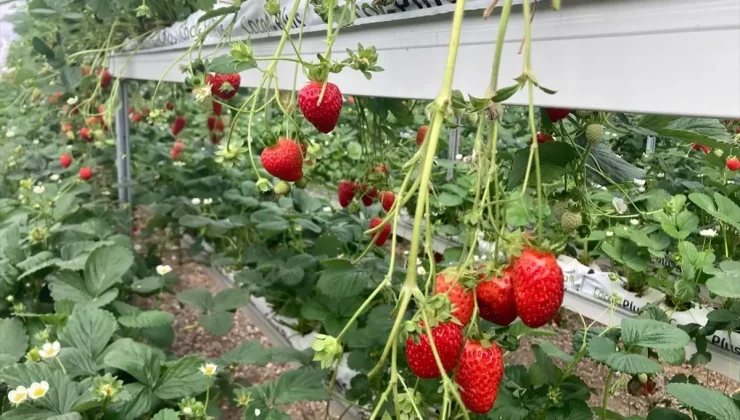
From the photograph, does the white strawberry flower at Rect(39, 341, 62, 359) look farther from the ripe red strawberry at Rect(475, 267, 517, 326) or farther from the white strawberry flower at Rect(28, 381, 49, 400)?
the ripe red strawberry at Rect(475, 267, 517, 326)

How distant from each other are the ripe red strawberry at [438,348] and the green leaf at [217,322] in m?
0.99

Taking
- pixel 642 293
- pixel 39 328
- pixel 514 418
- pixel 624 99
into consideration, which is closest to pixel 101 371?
pixel 39 328

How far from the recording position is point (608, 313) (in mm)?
1338

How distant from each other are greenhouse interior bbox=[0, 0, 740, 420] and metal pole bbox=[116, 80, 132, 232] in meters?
0.01

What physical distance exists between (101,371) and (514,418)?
74 cm

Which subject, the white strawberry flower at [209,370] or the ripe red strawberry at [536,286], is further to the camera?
the white strawberry flower at [209,370]

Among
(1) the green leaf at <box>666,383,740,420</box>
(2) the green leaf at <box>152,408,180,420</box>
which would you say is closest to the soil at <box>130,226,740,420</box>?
(1) the green leaf at <box>666,383,740,420</box>

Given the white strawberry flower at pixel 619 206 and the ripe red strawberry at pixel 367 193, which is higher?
the ripe red strawberry at pixel 367 193

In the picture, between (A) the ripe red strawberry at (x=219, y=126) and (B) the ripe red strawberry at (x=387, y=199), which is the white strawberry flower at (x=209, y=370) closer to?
(B) the ripe red strawberry at (x=387, y=199)

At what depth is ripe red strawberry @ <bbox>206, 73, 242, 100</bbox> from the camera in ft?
2.60

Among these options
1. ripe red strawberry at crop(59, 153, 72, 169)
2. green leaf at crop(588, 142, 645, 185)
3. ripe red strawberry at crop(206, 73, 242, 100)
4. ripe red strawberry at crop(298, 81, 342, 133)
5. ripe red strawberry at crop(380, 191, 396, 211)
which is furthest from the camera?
ripe red strawberry at crop(59, 153, 72, 169)

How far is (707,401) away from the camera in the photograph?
63cm

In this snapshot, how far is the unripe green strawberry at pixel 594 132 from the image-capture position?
2.04 feet

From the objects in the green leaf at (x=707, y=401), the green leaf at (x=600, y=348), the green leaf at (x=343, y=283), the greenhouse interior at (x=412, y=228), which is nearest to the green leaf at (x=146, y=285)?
the greenhouse interior at (x=412, y=228)
